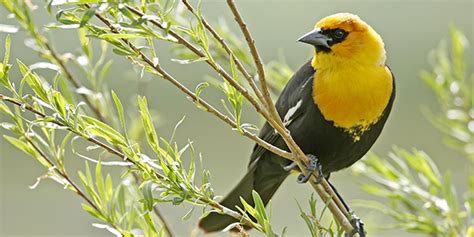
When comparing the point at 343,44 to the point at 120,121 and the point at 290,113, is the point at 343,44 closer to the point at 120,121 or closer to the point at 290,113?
the point at 290,113

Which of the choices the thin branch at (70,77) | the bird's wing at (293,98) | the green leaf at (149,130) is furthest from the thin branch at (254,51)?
the bird's wing at (293,98)

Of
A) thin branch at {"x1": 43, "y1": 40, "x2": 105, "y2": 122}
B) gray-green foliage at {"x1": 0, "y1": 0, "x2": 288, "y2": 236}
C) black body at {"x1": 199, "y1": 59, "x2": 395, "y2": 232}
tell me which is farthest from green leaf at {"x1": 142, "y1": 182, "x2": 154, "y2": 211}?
black body at {"x1": 199, "y1": 59, "x2": 395, "y2": 232}

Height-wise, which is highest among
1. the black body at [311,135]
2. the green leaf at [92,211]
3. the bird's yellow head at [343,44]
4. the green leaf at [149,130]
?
the green leaf at [149,130]

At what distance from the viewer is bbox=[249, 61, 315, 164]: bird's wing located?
176 centimetres

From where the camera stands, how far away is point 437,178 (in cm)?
156

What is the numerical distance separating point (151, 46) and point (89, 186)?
12.7 inches

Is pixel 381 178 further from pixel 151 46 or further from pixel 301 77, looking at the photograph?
pixel 151 46

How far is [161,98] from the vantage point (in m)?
6.03

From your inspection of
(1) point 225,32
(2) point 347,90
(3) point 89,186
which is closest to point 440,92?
(2) point 347,90

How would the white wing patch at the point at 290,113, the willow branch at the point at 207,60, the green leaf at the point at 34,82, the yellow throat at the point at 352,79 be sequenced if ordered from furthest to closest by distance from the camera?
the white wing patch at the point at 290,113 < the yellow throat at the point at 352,79 < the green leaf at the point at 34,82 < the willow branch at the point at 207,60

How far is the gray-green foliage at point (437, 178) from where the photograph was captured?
146 cm

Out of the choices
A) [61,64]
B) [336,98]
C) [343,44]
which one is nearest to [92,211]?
[61,64]

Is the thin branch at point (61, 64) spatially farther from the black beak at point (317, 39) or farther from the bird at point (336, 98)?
the black beak at point (317, 39)

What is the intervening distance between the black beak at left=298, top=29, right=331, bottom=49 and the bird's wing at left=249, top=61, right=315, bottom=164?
69 millimetres
